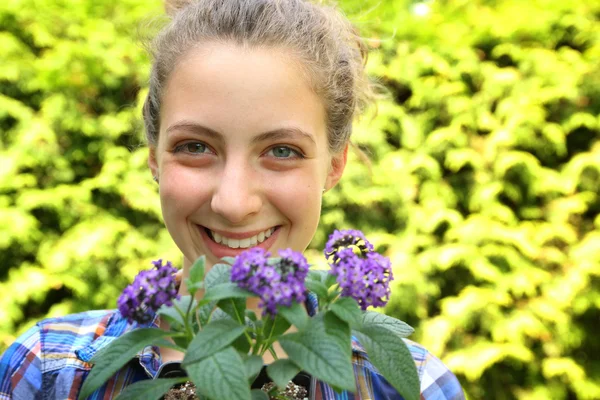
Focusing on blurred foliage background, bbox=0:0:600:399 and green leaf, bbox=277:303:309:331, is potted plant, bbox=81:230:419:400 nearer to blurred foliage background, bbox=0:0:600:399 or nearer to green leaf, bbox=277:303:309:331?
green leaf, bbox=277:303:309:331

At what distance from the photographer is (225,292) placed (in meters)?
0.76

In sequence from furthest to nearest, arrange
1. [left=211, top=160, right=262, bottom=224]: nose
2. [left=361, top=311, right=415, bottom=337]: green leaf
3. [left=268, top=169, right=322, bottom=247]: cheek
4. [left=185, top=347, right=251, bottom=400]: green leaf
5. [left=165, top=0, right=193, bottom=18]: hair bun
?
[left=165, top=0, right=193, bottom=18]: hair bun < [left=268, top=169, right=322, bottom=247]: cheek < [left=211, top=160, right=262, bottom=224]: nose < [left=361, top=311, right=415, bottom=337]: green leaf < [left=185, top=347, right=251, bottom=400]: green leaf

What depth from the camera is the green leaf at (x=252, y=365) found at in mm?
742

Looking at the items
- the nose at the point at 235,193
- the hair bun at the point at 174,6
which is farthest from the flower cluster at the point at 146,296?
the hair bun at the point at 174,6

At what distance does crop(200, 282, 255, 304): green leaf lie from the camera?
76cm

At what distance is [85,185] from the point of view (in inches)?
127

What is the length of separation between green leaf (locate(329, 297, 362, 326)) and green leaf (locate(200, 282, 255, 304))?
0.35ft

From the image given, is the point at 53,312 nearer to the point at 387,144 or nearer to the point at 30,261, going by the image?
the point at 30,261

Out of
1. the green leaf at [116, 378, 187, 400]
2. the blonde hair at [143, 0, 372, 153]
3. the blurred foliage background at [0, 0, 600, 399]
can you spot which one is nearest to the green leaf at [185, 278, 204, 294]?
the green leaf at [116, 378, 187, 400]

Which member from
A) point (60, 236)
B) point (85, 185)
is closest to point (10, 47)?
point (85, 185)

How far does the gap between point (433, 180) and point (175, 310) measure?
108 inches

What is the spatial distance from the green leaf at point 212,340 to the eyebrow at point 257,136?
0.49m

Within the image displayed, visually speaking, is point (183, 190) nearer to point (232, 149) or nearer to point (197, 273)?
point (232, 149)

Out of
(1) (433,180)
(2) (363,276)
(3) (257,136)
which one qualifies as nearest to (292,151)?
(3) (257,136)
